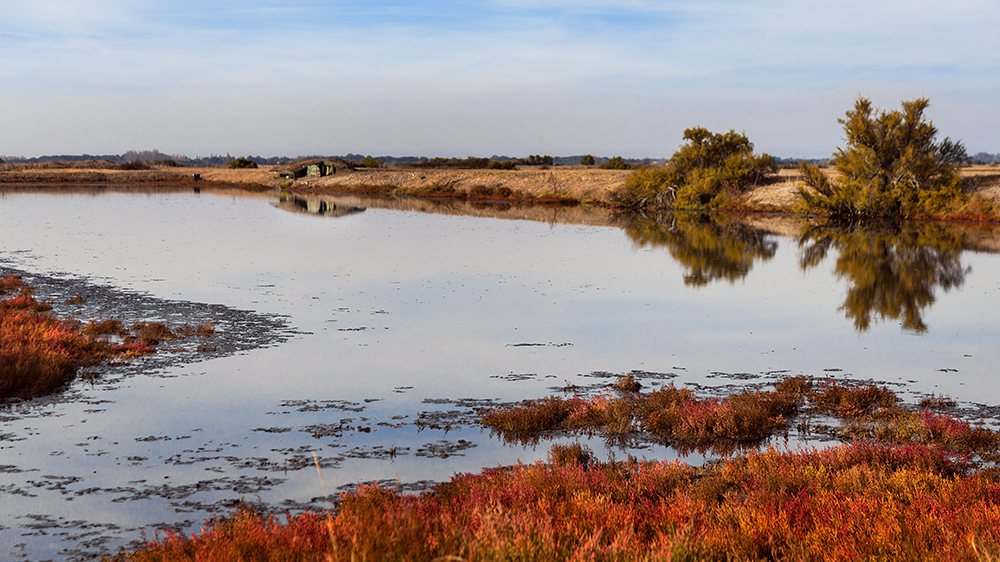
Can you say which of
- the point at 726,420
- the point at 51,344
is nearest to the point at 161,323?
the point at 51,344

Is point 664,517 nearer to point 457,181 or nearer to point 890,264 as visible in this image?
point 890,264

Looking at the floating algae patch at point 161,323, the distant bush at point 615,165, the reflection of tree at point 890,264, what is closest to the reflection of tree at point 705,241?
the reflection of tree at point 890,264

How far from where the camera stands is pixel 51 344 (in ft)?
41.1

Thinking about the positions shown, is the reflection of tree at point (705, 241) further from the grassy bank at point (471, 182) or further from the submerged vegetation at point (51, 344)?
the submerged vegetation at point (51, 344)

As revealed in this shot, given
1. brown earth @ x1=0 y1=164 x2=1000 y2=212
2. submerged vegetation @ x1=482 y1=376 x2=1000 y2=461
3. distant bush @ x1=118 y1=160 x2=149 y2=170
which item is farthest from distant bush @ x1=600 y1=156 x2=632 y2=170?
submerged vegetation @ x1=482 y1=376 x2=1000 y2=461

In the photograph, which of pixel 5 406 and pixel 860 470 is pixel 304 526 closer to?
pixel 860 470

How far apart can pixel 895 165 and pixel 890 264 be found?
83.9ft

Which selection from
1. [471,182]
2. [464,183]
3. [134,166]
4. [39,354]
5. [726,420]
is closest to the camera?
[726,420]

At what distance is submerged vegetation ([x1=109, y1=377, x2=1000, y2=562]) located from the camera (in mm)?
4926

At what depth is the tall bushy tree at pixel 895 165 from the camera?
4888cm

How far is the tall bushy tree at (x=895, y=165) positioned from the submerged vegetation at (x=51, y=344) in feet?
150

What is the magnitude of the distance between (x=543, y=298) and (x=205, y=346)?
916 cm

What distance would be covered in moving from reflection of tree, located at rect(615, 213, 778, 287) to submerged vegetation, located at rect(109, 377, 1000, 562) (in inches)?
581

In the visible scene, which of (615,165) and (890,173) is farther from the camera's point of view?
(615,165)
